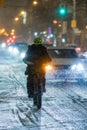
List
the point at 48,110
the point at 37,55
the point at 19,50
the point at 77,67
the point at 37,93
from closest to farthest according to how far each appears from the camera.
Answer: the point at 48,110, the point at 37,93, the point at 37,55, the point at 77,67, the point at 19,50

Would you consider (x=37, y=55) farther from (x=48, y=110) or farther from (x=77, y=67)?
(x=77, y=67)

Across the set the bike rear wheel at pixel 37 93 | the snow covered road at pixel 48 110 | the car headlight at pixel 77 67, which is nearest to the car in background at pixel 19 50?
the car headlight at pixel 77 67

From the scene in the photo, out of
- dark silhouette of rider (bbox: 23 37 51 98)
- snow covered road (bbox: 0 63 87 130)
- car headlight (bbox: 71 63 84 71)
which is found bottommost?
snow covered road (bbox: 0 63 87 130)

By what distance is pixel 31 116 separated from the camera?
35.0ft

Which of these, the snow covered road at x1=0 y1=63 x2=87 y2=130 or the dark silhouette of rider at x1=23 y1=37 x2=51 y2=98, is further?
the dark silhouette of rider at x1=23 y1=37 x2=51 y2=98

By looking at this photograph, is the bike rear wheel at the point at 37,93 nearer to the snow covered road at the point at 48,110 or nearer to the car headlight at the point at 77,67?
the snow covered road at the point at 48,110

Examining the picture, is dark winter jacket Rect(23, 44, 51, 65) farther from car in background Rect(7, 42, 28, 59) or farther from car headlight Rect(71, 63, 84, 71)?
car in background Rect(7, 42, 28, 59)

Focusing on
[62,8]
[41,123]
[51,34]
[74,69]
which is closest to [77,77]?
[74,69]

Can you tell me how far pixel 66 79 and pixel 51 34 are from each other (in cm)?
5597

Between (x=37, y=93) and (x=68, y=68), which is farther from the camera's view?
(x=68, y=68)

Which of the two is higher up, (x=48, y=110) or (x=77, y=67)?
(x=77, y=67)

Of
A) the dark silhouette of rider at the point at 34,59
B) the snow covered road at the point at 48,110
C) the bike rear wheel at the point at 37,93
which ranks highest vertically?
the dark silhouette of rider at the point at 34,59

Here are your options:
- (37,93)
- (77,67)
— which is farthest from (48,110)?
(77,67)

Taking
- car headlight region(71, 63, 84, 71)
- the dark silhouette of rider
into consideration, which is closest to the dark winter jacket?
the dark silhouette of rider
